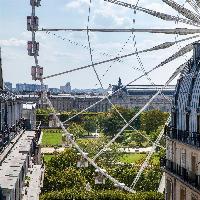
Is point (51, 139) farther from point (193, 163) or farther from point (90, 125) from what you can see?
point (193, 163)

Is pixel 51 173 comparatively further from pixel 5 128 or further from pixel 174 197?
pixel 174 197

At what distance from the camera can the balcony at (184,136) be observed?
1023 inches

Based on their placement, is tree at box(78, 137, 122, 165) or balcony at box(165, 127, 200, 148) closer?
balcony at box(165, 127, 200, 148)

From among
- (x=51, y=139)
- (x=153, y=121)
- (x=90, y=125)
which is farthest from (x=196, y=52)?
(x=90, y=125)

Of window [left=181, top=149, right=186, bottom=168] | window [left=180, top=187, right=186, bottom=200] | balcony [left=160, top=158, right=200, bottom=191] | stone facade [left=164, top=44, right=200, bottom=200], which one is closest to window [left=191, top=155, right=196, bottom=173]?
stone facade [left=164, top=44, right=200, bottom=200]

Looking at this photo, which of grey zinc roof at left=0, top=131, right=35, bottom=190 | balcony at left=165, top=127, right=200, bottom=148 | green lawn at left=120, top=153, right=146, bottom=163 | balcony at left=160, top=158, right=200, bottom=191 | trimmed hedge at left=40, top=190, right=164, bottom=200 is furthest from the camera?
green lawn at left=120, top=153, right=146, bottom=163

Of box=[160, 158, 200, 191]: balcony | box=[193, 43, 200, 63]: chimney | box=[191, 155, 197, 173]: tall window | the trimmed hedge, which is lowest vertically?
the trimmed hedge

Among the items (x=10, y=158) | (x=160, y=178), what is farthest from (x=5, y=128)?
(x=160, y=178)

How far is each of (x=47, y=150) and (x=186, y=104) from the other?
55053mm

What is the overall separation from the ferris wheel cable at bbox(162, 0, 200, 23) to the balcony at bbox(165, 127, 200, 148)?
565 cm

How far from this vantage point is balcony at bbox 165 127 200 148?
85.3ft

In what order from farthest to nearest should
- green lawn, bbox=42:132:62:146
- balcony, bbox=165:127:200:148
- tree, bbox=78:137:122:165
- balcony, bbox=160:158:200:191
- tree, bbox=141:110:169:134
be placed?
tree, bbox=141:110:169:134
green lawn, bbox=42:132:62:146
tree, bbox=78:137:122:165
balcony, bbox=165:127:200:148
balcony, bbox=160:158:200:191

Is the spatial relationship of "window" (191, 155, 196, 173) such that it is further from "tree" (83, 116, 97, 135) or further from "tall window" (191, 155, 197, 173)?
"tree" (83, 116, 97, 135)

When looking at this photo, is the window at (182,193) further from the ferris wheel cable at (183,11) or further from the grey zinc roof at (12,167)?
the ferris wheel cable at (183,11)
